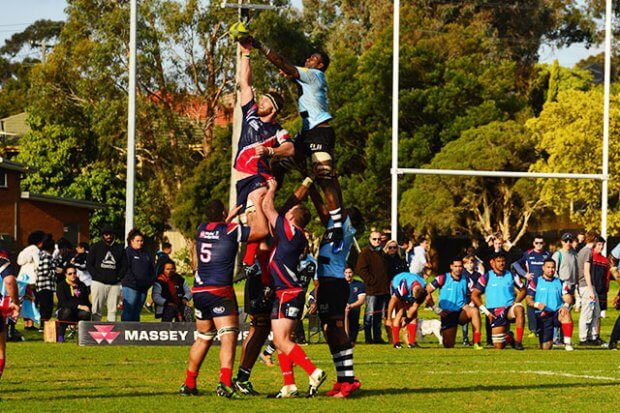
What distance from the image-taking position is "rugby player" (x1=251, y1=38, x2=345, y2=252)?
1481 cm

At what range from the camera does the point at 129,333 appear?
71.1ft

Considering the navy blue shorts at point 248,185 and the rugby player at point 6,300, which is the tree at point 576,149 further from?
the rugby player at point 6,300

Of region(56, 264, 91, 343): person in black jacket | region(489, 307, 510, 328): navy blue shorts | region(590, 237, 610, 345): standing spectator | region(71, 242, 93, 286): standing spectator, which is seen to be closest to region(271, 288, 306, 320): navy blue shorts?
region(489, 307, 510, 328): navy blue shorts

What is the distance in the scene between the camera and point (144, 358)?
1914 centimetres

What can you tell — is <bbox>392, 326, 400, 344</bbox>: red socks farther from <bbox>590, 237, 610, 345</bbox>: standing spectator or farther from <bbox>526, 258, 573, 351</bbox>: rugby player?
<bbox>590, 237, 610, 345</bbox>: standing spectator

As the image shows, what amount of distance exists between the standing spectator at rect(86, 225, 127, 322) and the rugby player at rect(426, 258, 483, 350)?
18.5 feet

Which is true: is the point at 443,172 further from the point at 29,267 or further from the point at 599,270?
the point at 29,267

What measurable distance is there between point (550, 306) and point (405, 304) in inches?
98.7

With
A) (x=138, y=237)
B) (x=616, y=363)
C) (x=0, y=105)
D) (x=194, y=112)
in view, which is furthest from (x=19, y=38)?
(x=616, y=363)

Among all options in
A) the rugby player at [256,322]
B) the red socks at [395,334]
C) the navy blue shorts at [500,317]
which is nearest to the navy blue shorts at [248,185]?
the rugby player at [256,322]

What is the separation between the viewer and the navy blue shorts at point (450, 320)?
75.6 feet

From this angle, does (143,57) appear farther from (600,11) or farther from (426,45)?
(600,11)

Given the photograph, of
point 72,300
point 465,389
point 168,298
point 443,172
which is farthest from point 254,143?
point 443,172

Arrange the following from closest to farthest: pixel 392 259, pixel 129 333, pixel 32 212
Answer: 1. pixel 129 333
2. pixel 392 259
3. pixel 32 212
